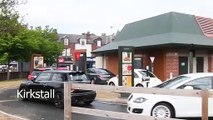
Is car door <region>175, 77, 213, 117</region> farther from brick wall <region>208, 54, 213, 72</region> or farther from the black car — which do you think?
brick wall <region>208, 54, 213, 72</region>

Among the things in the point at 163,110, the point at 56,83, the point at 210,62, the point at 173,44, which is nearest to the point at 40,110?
the point at 56,83

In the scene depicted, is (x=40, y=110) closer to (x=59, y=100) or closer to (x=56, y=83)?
(x=59, y=100)

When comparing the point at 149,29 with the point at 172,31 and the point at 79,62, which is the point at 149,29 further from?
the point at 79,62

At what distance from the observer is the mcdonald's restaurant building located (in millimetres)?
29141

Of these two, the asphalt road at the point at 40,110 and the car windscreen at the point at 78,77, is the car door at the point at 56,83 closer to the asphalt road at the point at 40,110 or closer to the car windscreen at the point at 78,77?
the car windscreen at the point at 78,77

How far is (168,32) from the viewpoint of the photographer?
30766mm

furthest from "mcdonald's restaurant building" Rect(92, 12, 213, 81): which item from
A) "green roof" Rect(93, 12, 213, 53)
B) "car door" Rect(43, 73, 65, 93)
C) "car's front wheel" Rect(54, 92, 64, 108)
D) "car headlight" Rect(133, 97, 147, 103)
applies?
"car headlight" Rect(133, 97, 147, 103)

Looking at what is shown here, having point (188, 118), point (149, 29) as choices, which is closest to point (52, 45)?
point (149, 29)

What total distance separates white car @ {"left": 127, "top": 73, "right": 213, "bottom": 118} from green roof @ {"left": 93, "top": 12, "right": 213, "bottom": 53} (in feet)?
52.7

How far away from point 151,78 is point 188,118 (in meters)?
12.9

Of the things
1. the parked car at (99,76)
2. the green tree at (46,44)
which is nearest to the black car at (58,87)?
the parked car at (99,76)

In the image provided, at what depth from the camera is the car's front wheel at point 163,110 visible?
11.4 meters

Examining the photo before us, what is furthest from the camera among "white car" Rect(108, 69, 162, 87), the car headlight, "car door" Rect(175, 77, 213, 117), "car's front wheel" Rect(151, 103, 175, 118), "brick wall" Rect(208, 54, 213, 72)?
"brick wall" Rect(208, 54, 213, 72)

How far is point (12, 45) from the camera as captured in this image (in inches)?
1714
